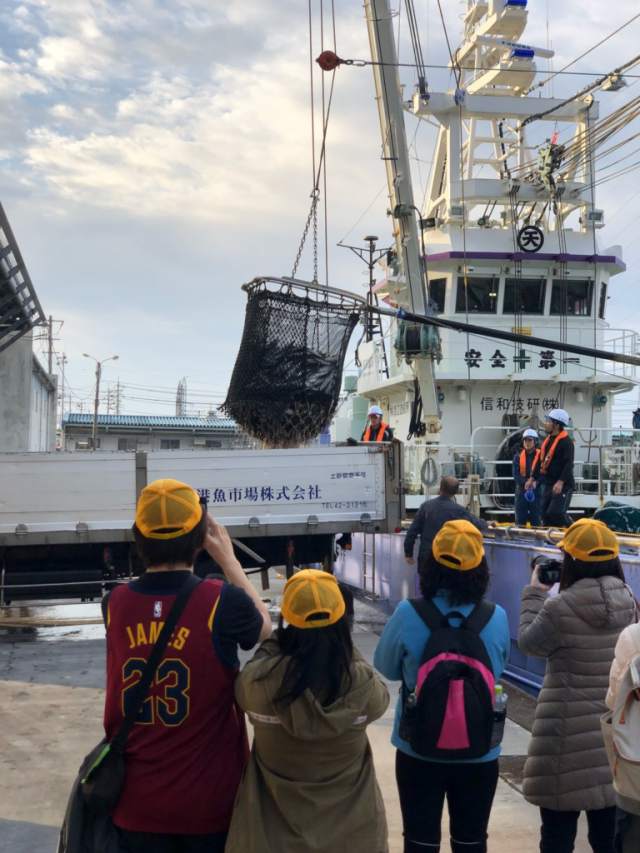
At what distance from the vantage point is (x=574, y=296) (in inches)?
709

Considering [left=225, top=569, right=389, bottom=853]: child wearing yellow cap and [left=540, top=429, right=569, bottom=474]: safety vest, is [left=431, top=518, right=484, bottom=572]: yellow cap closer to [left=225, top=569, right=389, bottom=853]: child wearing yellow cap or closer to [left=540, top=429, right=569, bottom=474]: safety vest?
[left=225, top=569, right=389, bottom=853]: child wearing yellow cap

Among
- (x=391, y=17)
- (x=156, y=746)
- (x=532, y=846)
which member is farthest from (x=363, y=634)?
(x=391, y=17)

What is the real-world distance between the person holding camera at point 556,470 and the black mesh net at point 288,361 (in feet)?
8.07

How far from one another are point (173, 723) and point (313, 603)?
1.83 ft

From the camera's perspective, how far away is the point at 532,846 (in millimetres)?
4469

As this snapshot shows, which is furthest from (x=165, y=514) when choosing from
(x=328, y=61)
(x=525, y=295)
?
(x=525, y=295)

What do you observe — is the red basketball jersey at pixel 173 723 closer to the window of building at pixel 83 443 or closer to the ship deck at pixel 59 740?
the ship deck at pixel 59 740

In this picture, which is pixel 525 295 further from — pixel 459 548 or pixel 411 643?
pixel 411 643

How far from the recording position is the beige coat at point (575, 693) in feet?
11.7

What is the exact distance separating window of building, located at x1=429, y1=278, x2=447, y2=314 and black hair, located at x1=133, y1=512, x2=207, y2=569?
15498 mm

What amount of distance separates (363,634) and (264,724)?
7.34 meters

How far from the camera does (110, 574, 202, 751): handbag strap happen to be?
2.67 metres

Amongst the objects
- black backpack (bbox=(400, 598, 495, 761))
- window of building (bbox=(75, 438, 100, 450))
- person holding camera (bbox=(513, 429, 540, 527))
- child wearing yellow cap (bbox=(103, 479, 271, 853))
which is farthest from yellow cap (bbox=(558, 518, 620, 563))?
window of building (bbox=(75, 438, 100, 450))

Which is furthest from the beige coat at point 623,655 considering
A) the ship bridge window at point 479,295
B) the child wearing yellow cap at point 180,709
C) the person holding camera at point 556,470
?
the ship bridge window at point 479,295
